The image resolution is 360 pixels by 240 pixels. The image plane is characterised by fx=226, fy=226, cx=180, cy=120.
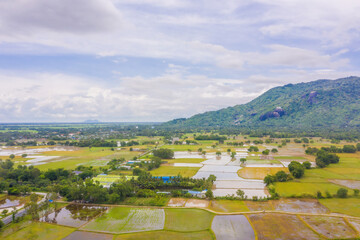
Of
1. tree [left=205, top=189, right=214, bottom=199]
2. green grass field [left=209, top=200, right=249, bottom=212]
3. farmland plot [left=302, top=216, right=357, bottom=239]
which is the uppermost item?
tree [left=205, top=189, right=214, bottom=199]

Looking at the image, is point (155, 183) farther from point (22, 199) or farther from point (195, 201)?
point (22, 199)

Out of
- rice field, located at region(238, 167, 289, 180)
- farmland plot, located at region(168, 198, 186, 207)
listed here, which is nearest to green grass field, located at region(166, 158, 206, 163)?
rice field, located at region(238, 167, 289, 180)

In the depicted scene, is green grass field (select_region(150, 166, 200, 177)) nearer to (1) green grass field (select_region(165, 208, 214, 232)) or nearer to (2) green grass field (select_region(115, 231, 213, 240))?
(1) green grass field (select_region(165, 208, 214, 232))

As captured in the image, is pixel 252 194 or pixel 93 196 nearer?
pixel 93 196

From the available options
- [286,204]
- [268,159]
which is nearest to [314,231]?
[286,204]

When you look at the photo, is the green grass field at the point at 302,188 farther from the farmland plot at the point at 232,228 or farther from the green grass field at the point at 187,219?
the green grass field at the point at 187,219

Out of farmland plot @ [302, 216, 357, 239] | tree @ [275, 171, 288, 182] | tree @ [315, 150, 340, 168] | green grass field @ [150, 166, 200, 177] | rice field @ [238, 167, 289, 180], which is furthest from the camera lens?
tree @ [315, 150, 340, 168]
